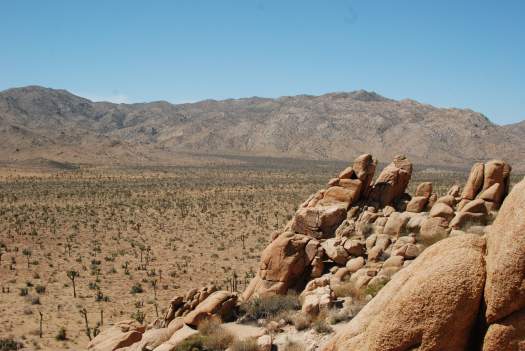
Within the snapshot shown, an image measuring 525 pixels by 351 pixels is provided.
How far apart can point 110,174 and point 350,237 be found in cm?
8521

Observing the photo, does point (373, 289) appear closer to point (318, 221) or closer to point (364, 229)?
point (364, 229)

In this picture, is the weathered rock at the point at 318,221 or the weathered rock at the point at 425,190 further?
the weathered rock at the point at 425,190

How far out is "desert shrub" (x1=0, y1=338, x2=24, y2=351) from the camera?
1948 centimetres

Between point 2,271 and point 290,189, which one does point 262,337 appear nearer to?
point 2,271

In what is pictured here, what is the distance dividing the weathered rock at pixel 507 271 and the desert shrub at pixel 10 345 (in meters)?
18.8

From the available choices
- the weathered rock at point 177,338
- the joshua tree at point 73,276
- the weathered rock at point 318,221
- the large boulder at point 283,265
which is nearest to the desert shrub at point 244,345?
the weathered rock at point 177,338

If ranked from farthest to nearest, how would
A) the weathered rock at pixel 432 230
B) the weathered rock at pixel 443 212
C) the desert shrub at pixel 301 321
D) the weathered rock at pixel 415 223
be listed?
the weathered rock at pixel 415 223 → the weathered rock at pixel 443 212 → the weathered rock at pixel 432 230 → the desert shrub at pixel 301 321

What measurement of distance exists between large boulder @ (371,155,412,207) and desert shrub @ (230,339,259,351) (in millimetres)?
11437

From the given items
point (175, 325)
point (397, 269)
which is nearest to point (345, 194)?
point (397, 269)

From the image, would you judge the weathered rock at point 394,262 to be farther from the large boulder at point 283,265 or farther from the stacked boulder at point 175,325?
the stacked boulder at point 175,325

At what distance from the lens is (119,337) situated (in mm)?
17312

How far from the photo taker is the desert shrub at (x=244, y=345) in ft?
41.9

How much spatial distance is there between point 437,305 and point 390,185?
1558 cm

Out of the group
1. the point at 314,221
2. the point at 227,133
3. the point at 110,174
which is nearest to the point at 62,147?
the point at 110,174
